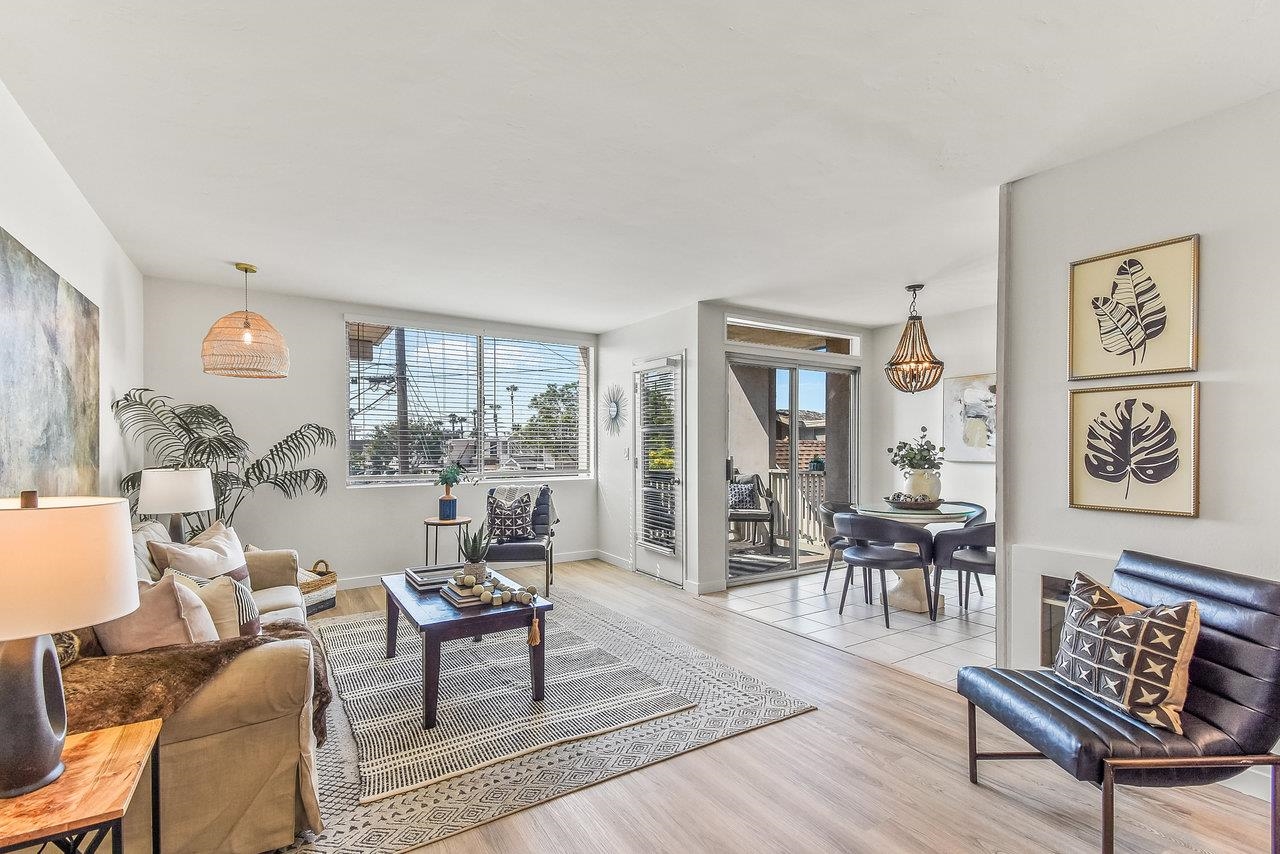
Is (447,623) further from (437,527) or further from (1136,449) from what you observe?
(1136,449)

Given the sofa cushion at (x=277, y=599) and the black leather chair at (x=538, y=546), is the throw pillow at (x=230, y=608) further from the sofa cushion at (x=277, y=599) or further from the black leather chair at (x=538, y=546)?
the black leather chair at (x=538, y=546)

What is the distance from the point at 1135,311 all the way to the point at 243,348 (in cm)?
455

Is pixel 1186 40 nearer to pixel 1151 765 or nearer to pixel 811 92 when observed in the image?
pixel 811 92

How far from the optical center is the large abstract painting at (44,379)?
201 cm

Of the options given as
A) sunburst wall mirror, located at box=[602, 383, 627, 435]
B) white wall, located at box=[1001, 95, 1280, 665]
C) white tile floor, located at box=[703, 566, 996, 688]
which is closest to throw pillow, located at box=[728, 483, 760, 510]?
white tile floor, located at box=[703, 566, 996, 688]

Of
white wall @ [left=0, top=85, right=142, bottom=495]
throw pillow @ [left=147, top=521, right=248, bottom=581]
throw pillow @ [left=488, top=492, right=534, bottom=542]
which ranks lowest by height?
throw pillow @ [left=488, top=492, right=534, bottom=542]

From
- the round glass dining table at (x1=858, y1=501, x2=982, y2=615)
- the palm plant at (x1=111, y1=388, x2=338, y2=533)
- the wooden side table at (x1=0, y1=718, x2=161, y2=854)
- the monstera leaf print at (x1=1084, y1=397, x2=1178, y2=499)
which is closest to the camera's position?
the wooden side table at (x1=0, y1=718, x2=161, y2=854)

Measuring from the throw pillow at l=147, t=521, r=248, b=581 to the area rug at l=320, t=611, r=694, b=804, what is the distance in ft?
2.62

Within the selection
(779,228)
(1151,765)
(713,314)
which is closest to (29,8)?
(779,228)

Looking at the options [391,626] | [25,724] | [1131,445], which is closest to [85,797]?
[25,724]

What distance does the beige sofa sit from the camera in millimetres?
1824

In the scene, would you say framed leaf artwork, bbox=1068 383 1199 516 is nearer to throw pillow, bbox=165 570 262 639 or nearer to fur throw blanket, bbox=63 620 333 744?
fur throw blanket, bbox=63 620 333 744

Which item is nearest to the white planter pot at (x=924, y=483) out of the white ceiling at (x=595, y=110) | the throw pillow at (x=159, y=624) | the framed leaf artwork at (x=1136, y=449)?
the white ceiling at (x=595, y=110)

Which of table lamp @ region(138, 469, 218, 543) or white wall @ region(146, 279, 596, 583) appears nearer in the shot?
table lamp @ region(138, 469, 218, 543)
